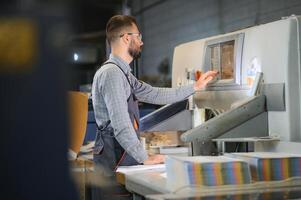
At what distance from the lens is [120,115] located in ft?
9.25

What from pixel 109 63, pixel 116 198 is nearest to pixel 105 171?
pixel 116 198

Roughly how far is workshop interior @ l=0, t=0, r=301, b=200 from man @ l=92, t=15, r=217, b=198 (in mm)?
79

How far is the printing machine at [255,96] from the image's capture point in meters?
→ 2.49

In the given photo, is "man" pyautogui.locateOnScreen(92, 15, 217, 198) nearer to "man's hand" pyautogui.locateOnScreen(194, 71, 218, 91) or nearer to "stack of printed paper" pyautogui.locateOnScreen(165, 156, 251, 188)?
"man's hand" pyautogui.locateOnScreen(194, 71, 218, 91)

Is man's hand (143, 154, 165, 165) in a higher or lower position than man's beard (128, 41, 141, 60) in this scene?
lower

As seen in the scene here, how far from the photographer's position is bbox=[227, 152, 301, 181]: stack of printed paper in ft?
7.06

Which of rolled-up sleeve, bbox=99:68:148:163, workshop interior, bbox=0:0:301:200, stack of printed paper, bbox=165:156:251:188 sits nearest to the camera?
workshop interior, bbox=0:0:301:200

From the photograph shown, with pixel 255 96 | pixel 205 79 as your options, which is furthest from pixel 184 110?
pixel 255 96

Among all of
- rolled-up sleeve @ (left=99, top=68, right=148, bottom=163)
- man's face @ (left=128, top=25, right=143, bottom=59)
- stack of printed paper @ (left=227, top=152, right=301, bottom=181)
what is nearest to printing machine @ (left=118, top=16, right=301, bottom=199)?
stack of printed paper @ (left=227, top=152, right=301, bottom=181)

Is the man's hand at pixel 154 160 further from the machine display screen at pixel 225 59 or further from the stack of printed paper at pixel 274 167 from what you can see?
→ the stack of printed paper at pixel 274 167

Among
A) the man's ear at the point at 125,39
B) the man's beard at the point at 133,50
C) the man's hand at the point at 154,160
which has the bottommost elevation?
the man's hand at the point at 154,160

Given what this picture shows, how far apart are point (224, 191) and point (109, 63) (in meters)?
1.27

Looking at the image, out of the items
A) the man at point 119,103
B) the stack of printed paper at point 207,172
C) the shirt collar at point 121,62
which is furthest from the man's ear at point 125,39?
the stack of printed paper at point 207,172

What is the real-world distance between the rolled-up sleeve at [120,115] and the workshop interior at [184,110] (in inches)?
4.2
